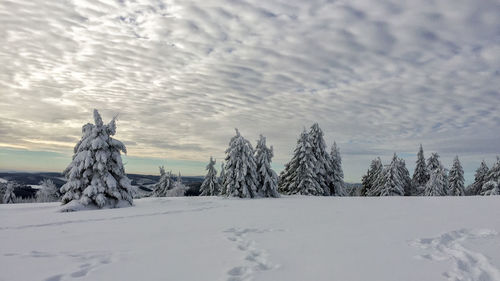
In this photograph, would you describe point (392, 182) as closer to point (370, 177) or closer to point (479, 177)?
point (370, 177)

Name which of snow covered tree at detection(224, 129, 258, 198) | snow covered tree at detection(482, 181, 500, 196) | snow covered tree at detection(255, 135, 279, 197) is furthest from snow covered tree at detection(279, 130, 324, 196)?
snow covered tree at detection(482, 181, 500, 196)

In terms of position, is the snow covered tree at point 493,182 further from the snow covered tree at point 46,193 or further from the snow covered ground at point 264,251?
the snow covered tree at point 46,193

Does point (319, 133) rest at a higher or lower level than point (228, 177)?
higher

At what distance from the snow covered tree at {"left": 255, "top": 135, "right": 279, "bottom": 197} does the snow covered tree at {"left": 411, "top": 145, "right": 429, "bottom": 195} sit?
118 ft

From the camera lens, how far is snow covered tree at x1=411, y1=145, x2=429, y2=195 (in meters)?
49.6

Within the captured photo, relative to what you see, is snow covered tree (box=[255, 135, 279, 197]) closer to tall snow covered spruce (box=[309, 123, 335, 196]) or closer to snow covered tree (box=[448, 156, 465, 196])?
tall snow covered spruce (box=[309, 123, 335, 196])

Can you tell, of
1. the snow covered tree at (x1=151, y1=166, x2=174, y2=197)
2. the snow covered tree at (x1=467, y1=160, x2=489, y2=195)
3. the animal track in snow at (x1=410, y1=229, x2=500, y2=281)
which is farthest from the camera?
the snow covered tree at (x1=151, y1=166, x2=174, y2=197)

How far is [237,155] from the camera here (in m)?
25.1

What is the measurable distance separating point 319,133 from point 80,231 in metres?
31.5

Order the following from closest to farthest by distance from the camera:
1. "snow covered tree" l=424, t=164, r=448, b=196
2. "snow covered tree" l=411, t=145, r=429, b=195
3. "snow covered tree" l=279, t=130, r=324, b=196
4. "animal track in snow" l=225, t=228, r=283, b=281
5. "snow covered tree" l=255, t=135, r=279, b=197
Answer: "animal track in snow" l=225, t=228, r=283, b=281 → "snow covered tree" l=255, t=135, r=279, b=197 → "snow covered tree" l=279, t=130, r=324, b=196 → "snow covered tree" l=424, t=164, r=448, b=196 → "snow covered tree" l=411, t=145, r=429, b=195

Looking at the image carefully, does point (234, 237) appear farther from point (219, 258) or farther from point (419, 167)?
point (419, 167)

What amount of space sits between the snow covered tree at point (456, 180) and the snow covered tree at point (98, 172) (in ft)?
164

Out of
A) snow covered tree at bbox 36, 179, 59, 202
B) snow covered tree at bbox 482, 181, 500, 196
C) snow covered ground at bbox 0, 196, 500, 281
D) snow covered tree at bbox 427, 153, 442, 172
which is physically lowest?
snow covered tree at bbox 36, 179, 59, 202

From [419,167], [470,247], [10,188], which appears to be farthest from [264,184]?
[10,188]
